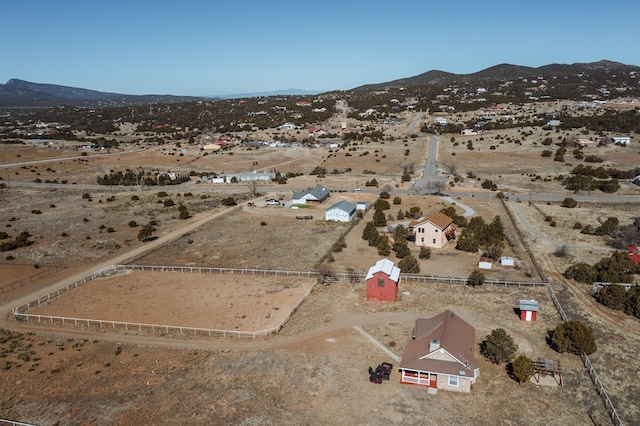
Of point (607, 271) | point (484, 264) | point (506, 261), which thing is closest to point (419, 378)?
point (484, 264)

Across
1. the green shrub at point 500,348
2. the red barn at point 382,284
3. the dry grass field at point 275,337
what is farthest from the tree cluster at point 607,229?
the green shrub at point 500,348

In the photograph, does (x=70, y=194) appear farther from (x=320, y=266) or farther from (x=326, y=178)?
(x=320, y=266)

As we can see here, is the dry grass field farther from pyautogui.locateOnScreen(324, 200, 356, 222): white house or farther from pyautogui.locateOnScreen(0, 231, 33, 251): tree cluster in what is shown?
pyautogui.locateOnScreen(324, 200, 356, 222): white house

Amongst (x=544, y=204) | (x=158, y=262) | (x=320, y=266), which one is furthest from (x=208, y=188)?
(x=544, y=204)

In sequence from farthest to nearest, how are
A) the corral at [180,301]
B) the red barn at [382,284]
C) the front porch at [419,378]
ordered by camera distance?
the red barn at [382,284] < the corral at [180,301] < the front porch at [419,378]

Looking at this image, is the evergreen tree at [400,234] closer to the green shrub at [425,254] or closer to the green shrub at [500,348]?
the green shrub at [425,254]

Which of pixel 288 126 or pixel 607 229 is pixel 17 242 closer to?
pixel 607 229

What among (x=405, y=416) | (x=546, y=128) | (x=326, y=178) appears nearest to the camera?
(x=405, y=416)
